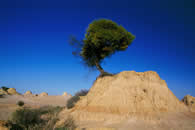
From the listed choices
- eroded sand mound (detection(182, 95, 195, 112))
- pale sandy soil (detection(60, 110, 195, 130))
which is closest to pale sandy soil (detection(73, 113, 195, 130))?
pale sandy soil (detection(60, 110, 195, 130))

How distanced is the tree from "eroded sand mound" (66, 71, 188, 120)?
2.81 m

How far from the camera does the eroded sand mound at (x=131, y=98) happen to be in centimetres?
840

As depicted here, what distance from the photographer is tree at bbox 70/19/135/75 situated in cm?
1131

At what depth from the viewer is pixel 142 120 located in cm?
732

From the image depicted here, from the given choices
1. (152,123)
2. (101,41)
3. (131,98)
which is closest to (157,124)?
(152,123)

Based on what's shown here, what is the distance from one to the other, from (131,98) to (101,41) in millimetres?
5286

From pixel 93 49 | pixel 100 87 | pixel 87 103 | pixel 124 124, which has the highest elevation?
pixel 93 49

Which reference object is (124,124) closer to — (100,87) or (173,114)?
(173,114)

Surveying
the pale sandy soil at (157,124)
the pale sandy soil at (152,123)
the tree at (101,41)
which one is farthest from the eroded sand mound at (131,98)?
the tree at (101,41)

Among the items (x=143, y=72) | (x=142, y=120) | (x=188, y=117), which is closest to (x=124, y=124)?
(x=142, y=120)

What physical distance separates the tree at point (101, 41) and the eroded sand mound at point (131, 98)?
2.81 m

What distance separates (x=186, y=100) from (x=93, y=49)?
853 centimetres

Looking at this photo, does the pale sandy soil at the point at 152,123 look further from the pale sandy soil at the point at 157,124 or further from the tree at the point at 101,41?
the tree at the point at 101,41

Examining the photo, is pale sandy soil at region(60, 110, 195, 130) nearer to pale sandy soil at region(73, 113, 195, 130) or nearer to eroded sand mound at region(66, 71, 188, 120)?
pale sandy soil at region(73, 113, 195, 130)
